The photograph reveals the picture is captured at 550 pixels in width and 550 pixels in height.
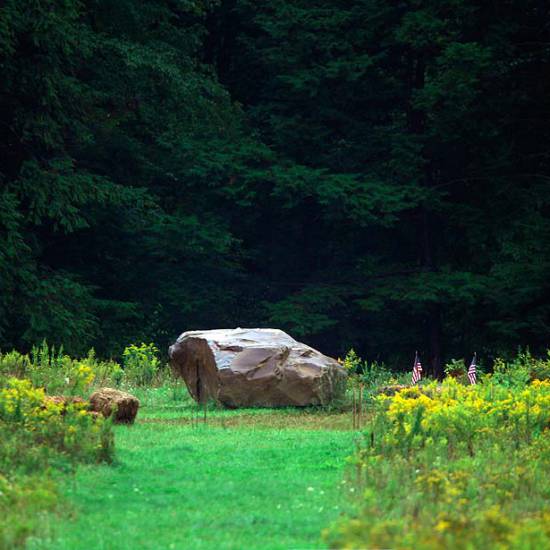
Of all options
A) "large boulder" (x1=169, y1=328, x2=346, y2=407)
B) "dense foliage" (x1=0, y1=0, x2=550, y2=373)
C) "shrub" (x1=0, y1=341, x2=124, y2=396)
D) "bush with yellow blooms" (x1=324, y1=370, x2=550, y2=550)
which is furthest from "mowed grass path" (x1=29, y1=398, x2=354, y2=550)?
"dense foliage" (x1=0, y1=0, x2=550, y2=373)

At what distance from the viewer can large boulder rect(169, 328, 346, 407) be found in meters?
15.7

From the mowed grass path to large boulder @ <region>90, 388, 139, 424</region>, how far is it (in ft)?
0.91

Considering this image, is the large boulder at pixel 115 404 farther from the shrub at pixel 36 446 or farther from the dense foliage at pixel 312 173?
the dense foliage at pixel 312 173

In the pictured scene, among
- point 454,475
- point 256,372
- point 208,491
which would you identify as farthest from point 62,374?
point 454,475

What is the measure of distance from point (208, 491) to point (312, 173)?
62.1 ft

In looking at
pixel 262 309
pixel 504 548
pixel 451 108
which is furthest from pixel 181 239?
pixel 504 548

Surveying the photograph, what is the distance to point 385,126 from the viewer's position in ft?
96.7

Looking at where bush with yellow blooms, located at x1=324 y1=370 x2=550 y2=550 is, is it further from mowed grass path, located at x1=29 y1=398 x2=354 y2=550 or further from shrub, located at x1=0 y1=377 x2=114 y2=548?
shrub, located at x1=0 y1=377 x2=114 y2=548

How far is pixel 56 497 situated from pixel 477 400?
5.01 metres

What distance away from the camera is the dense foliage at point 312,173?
25781 millimetres

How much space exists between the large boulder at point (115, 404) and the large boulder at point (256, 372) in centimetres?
280

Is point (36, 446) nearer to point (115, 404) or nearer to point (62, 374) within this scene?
point (115, 404)

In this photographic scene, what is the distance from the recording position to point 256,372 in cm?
1587

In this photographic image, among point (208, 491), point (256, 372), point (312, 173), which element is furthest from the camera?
point (312, 173)
